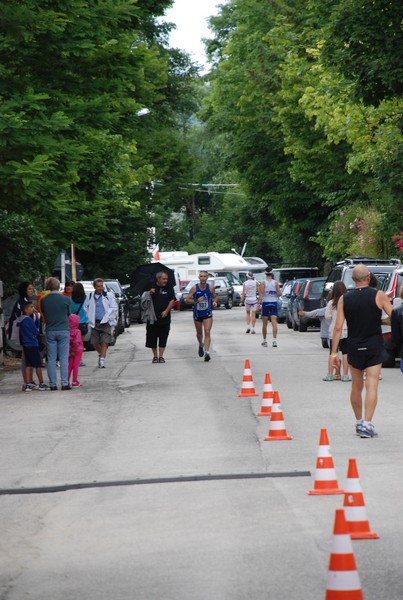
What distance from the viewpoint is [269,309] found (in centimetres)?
3234

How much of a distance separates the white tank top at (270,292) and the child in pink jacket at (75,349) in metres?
10.5

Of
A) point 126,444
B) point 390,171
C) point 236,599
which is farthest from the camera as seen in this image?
point 390,171

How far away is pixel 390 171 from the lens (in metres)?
32.0

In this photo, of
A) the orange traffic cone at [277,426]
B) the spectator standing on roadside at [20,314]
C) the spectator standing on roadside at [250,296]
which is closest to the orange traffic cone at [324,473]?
the orange traffic cone at [277,426]

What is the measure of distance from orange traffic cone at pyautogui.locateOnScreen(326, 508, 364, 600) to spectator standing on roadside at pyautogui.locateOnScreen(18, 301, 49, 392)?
15.7 m

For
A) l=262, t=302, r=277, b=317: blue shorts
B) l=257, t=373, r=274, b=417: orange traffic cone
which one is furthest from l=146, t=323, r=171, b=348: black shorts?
l=257, t=373, r=274, b=417: orange traffic cone

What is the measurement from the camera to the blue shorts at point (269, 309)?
32188mm

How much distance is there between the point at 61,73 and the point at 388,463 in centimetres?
1270

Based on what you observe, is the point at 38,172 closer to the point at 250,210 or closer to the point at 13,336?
the point at 13,336

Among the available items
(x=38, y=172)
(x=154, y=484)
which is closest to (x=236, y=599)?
(x=154, y=484)

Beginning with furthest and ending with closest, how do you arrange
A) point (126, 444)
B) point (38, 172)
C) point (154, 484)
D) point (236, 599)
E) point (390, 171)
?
point (390, 171) → point (38, 172) → point (126, 444) → point (154, 484) → point (236, 599)

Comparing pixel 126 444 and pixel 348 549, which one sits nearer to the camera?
pixel 348 549

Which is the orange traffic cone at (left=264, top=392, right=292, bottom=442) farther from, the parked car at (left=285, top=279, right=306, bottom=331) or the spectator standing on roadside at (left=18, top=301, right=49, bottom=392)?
the parked car at (left=285, top=279, right=306, bottom=331)

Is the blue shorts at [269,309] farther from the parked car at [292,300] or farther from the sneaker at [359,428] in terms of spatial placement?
the sneaker at [359,428]
